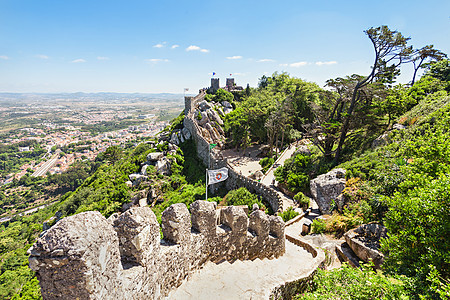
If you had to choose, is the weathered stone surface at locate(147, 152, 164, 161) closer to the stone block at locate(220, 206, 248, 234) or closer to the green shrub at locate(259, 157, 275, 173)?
the green shrub at locate(259, 157, 275, 173)

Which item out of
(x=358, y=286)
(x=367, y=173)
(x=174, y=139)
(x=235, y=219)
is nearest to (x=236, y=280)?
(x=235, y=219)

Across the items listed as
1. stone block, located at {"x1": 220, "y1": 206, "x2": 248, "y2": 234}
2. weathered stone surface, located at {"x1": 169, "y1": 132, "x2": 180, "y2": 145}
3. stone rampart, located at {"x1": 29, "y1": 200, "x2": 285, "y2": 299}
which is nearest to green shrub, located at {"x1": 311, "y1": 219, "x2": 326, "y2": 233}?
stone rampart, located at {"x1": 29, "y1": 200, "x2": 285, "y2": 299}

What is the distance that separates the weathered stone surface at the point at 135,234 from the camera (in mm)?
3398

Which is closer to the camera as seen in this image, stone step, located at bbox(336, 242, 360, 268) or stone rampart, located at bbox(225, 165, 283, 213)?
stone step, located at bbox(336, 242, 360, 268)

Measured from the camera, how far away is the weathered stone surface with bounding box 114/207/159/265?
11.1 feet

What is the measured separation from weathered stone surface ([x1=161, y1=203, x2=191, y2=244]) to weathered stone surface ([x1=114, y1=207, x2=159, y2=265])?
75cm

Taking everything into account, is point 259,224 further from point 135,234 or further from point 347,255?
point 135,234

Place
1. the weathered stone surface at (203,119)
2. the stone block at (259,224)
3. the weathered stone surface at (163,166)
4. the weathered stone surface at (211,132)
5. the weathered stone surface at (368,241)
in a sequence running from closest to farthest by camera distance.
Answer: the stone block at (259,224)
the weathered stone surface at (368,241)
the weathered stone surface at (163,166)
the weathered stone surface at (211,132)
the weathered stone surface at (203,119)

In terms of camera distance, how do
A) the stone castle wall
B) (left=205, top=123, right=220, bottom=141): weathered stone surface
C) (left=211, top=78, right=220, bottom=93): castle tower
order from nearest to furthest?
the stone castle wall < (left=205, top=123, right=220, bottom=141): weathered stone surface < (left=211, top=78, right=220, bottom=93): castle tower

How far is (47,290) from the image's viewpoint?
8.04 feet

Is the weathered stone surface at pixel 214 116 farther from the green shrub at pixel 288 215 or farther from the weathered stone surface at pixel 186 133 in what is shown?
the green shrub at pixel 288 215

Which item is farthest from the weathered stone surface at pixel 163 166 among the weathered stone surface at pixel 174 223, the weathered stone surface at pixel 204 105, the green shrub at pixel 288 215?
the weathered stone surface at pixel 174 223

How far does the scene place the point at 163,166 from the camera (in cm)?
2603

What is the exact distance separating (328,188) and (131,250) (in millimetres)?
12767
